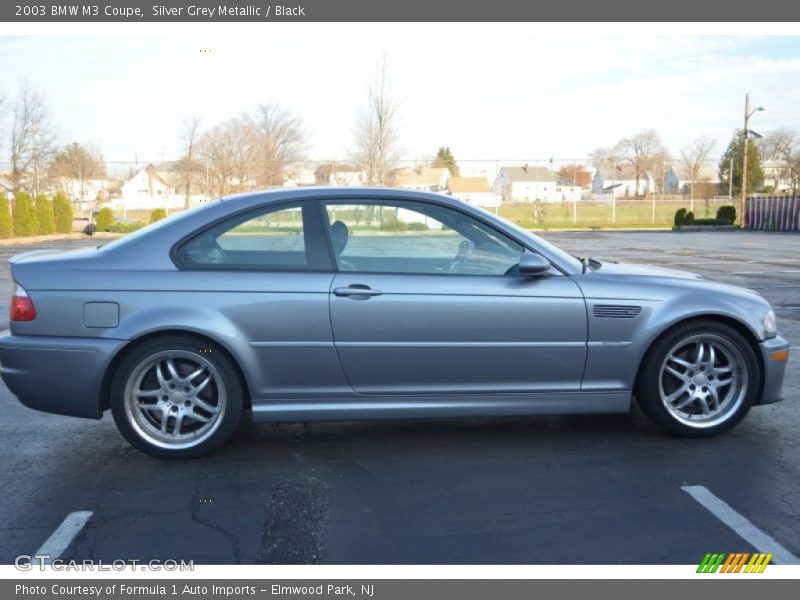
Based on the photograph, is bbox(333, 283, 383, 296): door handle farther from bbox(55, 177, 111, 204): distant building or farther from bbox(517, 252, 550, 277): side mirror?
bbox(55, 177, 111, 204): distant building

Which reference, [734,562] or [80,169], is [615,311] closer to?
[734,562]

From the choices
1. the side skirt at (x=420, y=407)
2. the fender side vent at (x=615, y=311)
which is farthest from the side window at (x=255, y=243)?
the fender side vent at (x=615, y=311)

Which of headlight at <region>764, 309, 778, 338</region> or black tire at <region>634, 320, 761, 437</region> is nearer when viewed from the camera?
black tire at <region>634, 320, 761, 437</region>

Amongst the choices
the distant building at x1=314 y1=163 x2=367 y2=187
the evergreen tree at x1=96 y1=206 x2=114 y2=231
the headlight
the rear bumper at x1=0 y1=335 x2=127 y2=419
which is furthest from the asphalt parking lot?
the evergreen tree at x1=96 y1=206 x2=114 y2=231

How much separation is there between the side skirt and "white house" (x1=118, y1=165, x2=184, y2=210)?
3652 centimetres

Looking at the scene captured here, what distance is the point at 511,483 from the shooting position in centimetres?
391

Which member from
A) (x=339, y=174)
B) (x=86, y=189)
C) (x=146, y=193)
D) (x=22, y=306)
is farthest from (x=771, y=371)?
(x=86, y=189)

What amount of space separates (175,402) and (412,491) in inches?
58.5

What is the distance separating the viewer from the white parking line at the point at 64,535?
316 centimetres

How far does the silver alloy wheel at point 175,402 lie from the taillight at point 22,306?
0.69m

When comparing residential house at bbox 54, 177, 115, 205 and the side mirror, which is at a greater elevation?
residential house at bbox 54, 177, 115, 205

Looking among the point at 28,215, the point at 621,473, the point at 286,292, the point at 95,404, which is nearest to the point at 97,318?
the point at 95,404

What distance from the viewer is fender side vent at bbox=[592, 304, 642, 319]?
4422 mm

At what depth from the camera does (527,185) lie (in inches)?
1966
